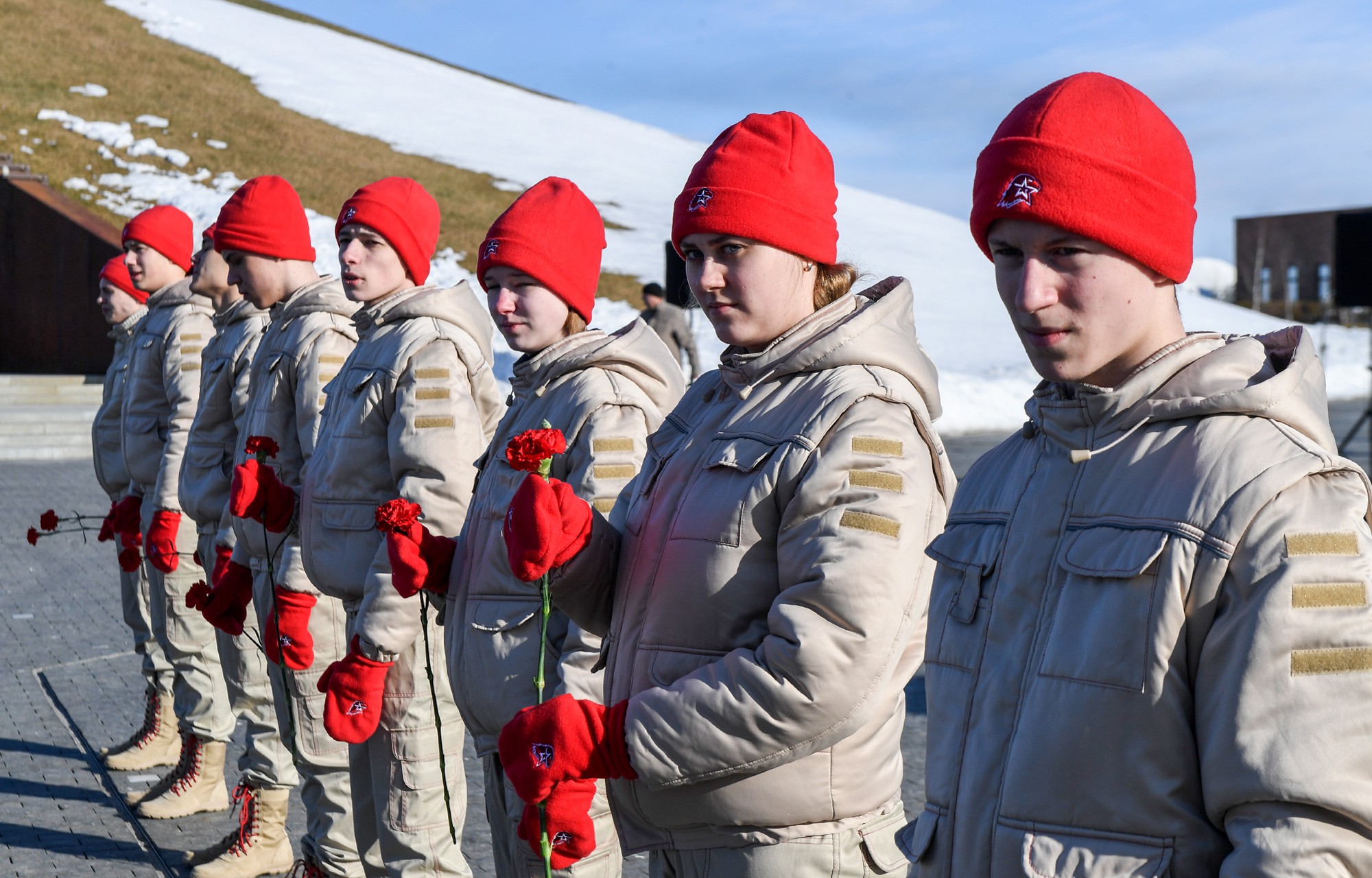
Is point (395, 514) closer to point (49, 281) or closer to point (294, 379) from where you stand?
point (294, 379)

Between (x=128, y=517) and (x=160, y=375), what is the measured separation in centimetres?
64

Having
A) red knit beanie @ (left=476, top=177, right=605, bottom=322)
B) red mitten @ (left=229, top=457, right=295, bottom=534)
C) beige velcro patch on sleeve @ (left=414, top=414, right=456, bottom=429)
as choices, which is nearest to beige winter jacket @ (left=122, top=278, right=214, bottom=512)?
red mitten @ (left=229, top=457, right=295, bottom=534)

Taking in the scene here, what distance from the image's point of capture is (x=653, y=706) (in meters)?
1.95

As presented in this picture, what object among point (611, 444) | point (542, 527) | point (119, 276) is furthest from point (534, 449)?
point (119, 276)

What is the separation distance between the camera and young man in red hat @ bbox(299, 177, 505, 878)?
338 cm

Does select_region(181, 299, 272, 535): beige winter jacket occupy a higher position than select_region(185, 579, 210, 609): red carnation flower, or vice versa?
select_region(181, 299, 272, 535): beige winter jacket

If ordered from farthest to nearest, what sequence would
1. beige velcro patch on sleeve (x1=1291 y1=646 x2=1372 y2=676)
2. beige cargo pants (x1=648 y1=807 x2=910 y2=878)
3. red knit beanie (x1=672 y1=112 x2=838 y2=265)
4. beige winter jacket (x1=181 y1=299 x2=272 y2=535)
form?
beige winter jacket (x1=181 y1=299 x2=272 y2=535) → red knit beanie (x1=672 y1=112 x2=838 y2=265) → beige cargo pants (x1=648 y1=807 x2=910 y2=878) → beige velcro patch on sleeve (x1=1291 y1=646 x2=1372 y2=676)

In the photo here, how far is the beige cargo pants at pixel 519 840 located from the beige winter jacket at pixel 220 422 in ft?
7.34

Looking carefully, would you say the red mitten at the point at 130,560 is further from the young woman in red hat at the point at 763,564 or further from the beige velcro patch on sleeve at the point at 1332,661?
the beige velcro patch on sleeve at the point at 1332,661

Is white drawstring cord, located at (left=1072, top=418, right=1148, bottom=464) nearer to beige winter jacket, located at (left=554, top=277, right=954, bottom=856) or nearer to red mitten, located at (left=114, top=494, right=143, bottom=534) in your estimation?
beige winter jacket, located at (left=554, top=277, right=954, bottom=856)

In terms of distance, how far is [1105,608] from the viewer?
4.75ft

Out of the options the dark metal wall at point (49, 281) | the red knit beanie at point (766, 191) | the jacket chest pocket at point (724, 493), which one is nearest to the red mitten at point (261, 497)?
the red knit beanie at point (766, 191)

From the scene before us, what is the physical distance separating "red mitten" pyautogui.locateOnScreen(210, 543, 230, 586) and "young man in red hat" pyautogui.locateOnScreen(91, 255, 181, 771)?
41.9 inches

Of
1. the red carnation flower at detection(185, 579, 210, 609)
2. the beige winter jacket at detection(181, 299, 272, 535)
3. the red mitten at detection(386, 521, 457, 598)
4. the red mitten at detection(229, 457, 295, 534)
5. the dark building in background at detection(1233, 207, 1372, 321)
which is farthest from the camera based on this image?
the dark building in background at detection(1233, 207, 1372, 321)
